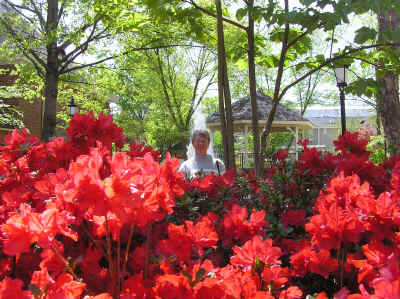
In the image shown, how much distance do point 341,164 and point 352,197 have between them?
686 mm

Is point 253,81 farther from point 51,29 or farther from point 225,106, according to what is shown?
point 51,29

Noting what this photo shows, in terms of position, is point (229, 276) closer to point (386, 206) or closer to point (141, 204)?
point (141, 204)

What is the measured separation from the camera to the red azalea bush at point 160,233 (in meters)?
0.85

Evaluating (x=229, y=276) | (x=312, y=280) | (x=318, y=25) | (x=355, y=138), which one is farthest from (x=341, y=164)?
(x=229, y=276)

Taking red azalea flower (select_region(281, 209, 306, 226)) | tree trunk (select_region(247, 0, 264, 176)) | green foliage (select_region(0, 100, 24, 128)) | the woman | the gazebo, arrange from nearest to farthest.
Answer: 1. red azalea flower (select_region(281, 209, 306, 226))
2. tree trunk (select_region(247, 0, 264, 176))
3. the woman
4. green foliage (select_region(0, 100, 24, 128))
5. the gazebo

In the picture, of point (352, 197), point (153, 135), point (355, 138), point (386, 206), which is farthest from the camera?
point (153, 135)

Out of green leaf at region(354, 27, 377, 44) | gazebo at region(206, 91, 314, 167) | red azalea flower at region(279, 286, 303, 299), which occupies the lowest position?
red azalea flower at region(279, 286, 303, 299)

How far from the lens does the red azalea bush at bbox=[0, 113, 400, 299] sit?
853 millimetres

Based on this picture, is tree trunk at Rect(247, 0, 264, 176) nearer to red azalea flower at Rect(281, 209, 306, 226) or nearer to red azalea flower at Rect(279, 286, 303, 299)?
red azalea flower at Rect(281, 209, 306, 226)

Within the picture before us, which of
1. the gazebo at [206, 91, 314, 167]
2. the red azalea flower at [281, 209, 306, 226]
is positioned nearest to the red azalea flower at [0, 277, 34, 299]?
the red azalea flower at [281, 209, 306, 226]

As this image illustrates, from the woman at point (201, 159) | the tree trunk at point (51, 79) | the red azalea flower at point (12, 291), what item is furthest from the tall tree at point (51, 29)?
the red azalea flower at point (12, 291)

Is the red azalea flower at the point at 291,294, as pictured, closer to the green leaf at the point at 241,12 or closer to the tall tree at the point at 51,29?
the green leaf at the point at 241,12

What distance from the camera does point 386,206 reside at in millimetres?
1188

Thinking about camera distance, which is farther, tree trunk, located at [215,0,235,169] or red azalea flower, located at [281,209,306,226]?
tree trunk, located at [215,0,235,169]
